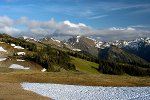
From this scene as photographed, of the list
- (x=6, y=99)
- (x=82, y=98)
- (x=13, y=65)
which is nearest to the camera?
(x=6, y=99)

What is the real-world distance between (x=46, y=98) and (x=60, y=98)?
1.86m

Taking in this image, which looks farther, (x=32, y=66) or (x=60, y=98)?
(x=32, y=66)

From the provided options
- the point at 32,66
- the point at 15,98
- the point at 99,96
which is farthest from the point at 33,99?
the point at 32,66

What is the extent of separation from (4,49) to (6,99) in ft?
533

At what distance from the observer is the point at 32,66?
14712 centimetres

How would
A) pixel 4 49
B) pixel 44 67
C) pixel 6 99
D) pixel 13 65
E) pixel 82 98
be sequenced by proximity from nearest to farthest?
pixel 6 99 < pixel 82 98 < pixel 13 65 < pixel 44 67 < pixel 4 49

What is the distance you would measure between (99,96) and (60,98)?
5410 mm

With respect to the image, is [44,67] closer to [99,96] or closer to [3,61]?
[3,61]

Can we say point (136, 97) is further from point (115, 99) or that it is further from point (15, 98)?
point (15, 98)

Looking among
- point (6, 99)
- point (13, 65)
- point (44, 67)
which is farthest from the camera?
point (44, 67)

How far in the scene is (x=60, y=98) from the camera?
42312 millimetres

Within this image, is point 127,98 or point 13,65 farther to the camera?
point 13,65

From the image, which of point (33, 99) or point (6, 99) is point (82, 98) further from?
point (6, 99)

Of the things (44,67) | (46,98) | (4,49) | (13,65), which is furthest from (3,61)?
(46,98)
